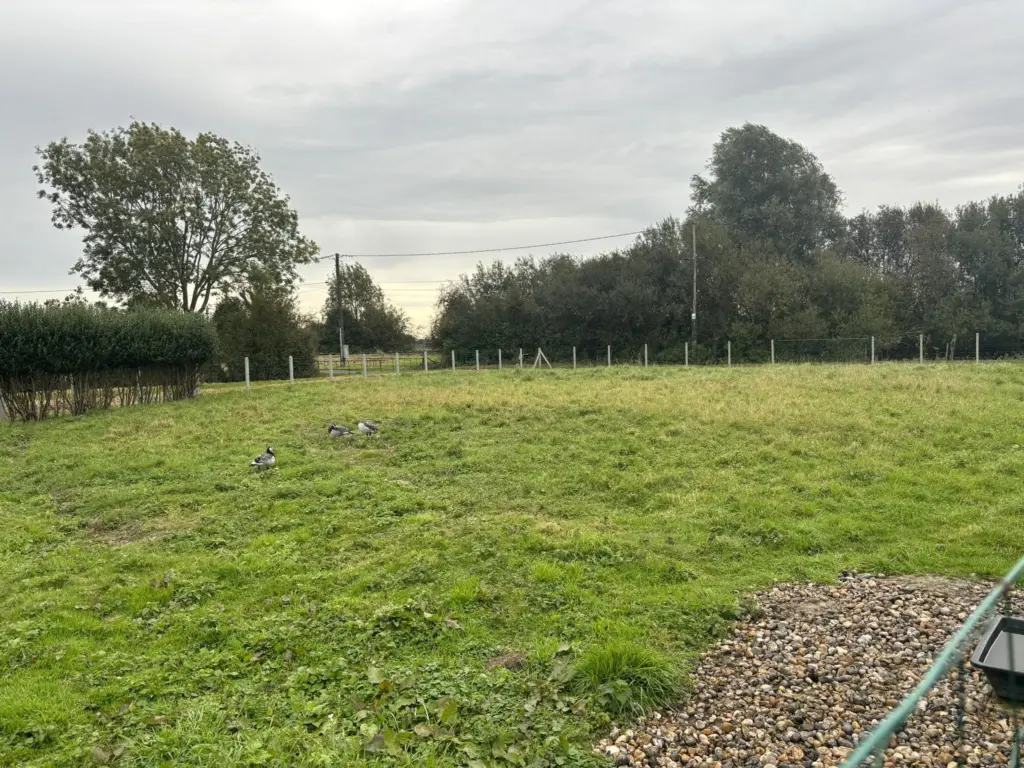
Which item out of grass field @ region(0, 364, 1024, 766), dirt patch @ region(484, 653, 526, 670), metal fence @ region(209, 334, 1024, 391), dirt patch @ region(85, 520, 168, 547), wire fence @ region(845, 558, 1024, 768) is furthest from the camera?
metal fence @ region(209, 334, 1024, 391)

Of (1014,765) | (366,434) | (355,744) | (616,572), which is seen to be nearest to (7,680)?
(355,744)

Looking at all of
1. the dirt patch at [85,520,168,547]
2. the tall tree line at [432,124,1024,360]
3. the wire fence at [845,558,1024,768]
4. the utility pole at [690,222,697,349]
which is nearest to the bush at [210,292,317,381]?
the tall tree line at [432,124,1024,360]

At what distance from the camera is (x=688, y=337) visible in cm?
3516

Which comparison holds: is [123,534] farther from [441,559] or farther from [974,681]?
[974,681]

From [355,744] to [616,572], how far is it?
9.04ft

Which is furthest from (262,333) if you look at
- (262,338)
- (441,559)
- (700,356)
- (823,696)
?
(823,696)

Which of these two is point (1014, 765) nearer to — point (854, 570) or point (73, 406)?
point (854, 570)

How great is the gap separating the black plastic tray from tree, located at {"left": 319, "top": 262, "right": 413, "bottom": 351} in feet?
144

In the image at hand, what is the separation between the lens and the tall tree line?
108 ft

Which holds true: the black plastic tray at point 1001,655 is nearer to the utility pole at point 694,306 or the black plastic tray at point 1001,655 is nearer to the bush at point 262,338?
the utility pole at point 694,306

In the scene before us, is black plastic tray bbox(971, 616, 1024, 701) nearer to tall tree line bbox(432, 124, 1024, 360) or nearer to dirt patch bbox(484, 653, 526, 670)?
dirt patch bbox(484, 653, 526, 670)

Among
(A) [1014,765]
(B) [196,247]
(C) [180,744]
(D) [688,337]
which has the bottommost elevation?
(C) [180,744]

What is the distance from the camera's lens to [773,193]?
137 feet

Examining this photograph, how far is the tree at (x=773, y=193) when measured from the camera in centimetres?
4056
